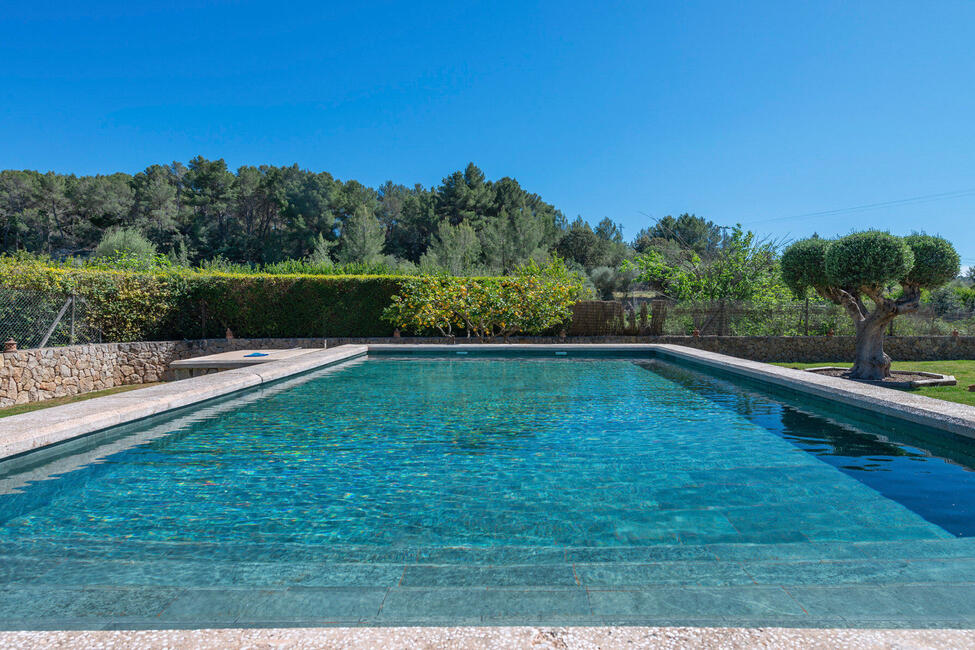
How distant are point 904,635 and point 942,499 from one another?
2.19m

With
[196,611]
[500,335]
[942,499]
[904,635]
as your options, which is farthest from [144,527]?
[500,335]

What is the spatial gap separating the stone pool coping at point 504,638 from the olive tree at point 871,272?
8.91 m

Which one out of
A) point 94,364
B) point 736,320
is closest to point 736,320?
point 736,320

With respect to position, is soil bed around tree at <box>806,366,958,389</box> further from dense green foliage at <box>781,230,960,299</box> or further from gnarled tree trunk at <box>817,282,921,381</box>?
dense green foliage at <box>781,230,960,299</box>

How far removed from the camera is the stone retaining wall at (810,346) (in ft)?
47.4

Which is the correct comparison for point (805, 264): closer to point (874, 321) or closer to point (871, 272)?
point (871, 272)

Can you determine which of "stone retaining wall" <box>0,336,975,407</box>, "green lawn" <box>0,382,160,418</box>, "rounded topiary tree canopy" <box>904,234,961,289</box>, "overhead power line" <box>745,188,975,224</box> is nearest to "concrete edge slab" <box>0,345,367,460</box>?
"green lawn" <box>0,382,160,418</box>

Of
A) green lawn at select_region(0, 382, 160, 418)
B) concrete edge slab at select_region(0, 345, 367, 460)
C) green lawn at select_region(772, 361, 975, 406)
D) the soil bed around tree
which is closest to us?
concrete edge slab at select_region(0, 345, 367, 460)

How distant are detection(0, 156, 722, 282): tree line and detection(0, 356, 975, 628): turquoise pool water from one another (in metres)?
32.7

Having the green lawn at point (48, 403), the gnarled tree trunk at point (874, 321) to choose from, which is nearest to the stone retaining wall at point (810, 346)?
the gnarled tree trunk at point (874, 321)

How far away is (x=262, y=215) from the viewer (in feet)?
158

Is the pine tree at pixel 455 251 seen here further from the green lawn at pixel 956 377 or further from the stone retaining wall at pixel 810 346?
the green lawn at pixel 956 377

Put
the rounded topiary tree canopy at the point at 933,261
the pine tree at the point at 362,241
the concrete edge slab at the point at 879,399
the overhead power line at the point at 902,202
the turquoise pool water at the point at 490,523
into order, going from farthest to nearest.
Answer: the overhead power line at the point at 902,202
the pine tree at the point at 362,241
the rounded topiary tree canopy at the point at 933,261
the concrete edge slab at the point at 879,399
the turquoise pool water at the point at 490,523

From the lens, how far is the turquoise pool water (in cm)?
190
